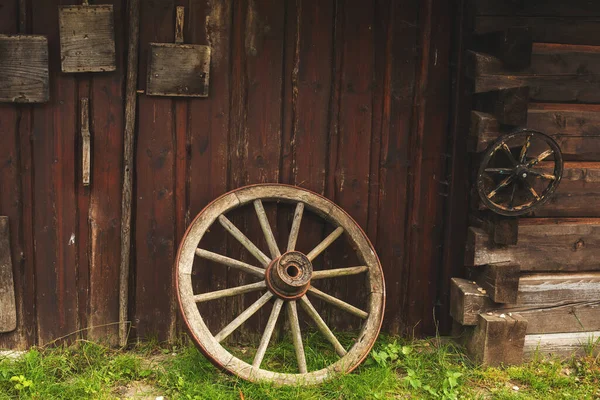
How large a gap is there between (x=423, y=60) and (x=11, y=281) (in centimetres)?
284

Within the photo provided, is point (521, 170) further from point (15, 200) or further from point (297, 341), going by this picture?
point (15, 200)

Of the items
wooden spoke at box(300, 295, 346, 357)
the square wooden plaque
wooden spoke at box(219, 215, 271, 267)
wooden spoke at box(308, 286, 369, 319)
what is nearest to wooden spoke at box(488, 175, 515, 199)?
wooden spoke at box(308, 286, 369, 319)

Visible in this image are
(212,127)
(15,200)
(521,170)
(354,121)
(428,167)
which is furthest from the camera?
(428,167)

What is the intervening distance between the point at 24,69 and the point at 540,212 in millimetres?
3167

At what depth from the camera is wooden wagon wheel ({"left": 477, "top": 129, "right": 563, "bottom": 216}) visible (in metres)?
3.72

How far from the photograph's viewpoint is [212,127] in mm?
4020

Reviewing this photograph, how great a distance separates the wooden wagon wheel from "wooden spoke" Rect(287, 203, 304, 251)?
41.3 inches

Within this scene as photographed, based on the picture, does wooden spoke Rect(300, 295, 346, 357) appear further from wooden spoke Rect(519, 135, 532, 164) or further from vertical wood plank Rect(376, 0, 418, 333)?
wooden spoke Rect(519, 135, 532, 164)

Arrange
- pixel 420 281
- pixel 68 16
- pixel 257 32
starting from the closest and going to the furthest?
pixel 68 16 < pixel 257 32 < pixel 420 281

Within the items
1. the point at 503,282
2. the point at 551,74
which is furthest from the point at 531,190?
the point at 551,74

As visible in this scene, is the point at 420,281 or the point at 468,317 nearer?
the point at 468,317

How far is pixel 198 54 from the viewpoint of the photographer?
3.88 meters

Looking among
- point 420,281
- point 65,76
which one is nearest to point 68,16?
point 65,76

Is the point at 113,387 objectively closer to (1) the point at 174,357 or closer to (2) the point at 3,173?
(1) the point at 174,357
